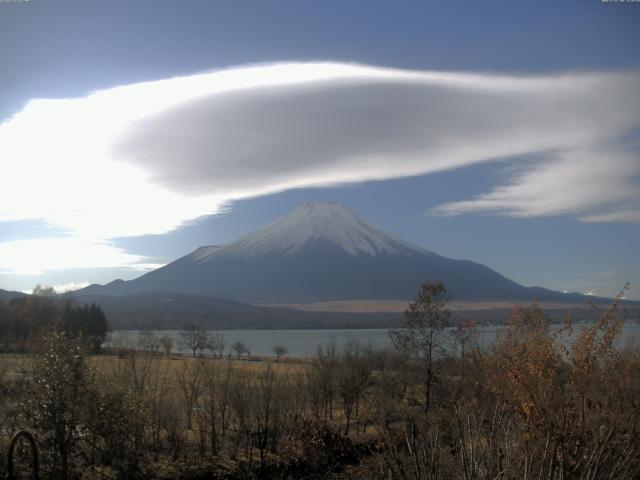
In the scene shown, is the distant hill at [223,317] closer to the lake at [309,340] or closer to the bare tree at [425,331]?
the lake at [309,340]

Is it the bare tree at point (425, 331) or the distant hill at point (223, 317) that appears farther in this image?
the distant hill at point (223, 317)

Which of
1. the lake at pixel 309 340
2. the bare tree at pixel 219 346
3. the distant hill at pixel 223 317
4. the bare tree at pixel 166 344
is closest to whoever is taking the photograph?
the lake at pixel 309 340

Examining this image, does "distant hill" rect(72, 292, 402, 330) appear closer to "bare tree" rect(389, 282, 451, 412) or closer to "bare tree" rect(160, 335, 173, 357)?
"bare tree" rect(160, 335, 173, 357)

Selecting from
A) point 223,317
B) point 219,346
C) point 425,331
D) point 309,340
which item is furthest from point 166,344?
point 223,317

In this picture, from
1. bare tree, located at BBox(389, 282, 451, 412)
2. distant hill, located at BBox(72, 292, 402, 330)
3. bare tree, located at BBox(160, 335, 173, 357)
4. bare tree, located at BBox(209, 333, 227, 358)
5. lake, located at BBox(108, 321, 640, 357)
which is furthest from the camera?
distant hill, located at BBox(72, 292, 402, 330)

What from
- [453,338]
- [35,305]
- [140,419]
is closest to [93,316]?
[35,305]

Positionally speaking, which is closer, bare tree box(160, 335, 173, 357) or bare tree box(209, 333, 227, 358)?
bare tree box(209, 333, 227, 358)

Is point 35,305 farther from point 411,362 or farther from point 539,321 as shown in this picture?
point 539,321

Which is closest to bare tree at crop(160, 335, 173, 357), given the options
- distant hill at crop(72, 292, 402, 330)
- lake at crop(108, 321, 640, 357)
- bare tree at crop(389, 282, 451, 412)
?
lake at crop(108, 321, 640, 357)

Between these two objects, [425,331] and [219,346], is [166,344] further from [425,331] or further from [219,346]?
[425,331]

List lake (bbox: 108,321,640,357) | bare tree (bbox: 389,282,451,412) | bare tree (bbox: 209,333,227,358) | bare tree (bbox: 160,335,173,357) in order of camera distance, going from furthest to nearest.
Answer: bare tree (bbox: 160,335,173,357) < bare tree (bbox: 209,333,227,358) < lake (bbox: 108,321,640,357) < bare tree (bbox: 389,282,451,412)

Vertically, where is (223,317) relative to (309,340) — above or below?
above

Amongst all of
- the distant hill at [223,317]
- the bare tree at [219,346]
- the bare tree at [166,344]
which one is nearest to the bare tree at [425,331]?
the bare tree at [219,346]

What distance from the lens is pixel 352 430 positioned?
24.6 meters
